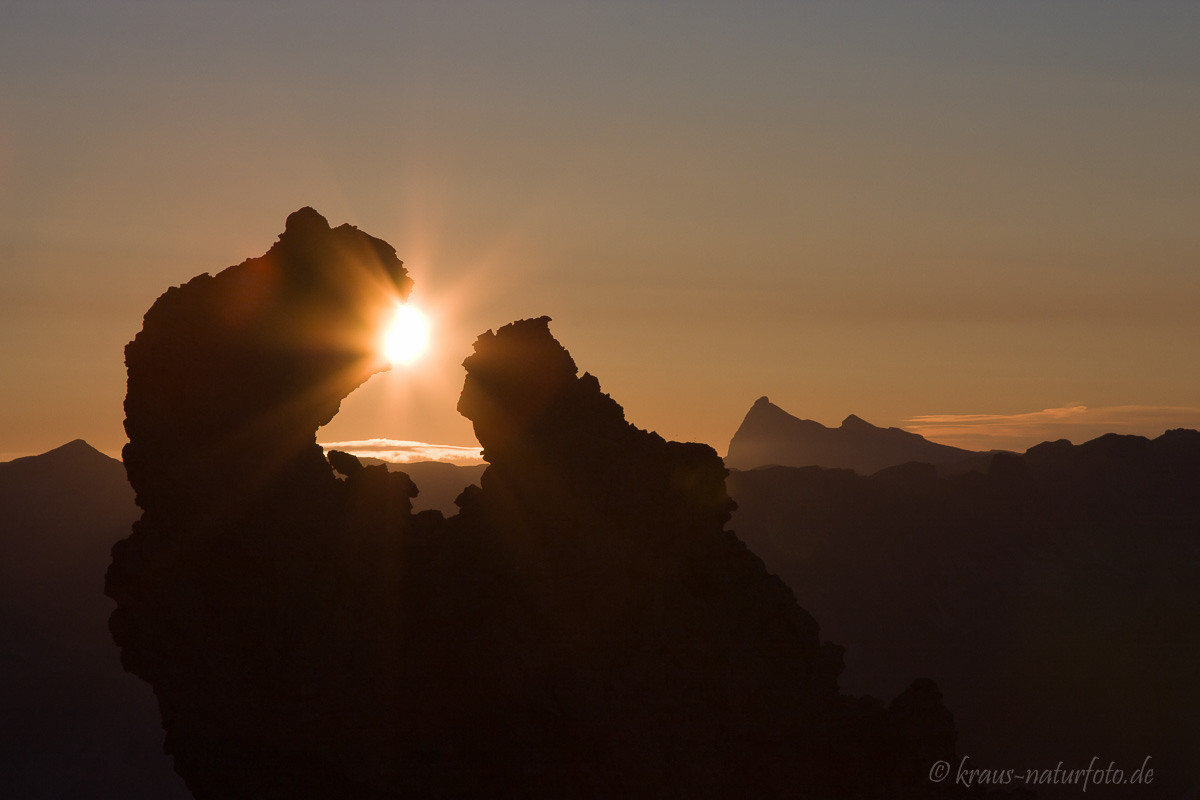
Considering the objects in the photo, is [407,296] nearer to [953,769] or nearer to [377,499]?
[377,499]

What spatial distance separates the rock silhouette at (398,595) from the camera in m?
37.0

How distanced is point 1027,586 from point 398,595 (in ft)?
358

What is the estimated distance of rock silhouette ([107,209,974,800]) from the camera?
121 feet

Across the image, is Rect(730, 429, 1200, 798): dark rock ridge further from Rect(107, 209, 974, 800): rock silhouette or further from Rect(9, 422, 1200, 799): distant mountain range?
Rect(107, 209, 974, 800): rock silhouette

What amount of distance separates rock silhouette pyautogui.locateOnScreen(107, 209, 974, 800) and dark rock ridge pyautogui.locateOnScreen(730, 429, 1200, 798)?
239 feet

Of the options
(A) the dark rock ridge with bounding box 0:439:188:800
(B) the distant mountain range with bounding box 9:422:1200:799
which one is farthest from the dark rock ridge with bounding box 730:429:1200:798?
(A) the dark rock ridge with bounding box 0:439:188:800

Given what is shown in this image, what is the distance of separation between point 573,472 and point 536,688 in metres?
6.58

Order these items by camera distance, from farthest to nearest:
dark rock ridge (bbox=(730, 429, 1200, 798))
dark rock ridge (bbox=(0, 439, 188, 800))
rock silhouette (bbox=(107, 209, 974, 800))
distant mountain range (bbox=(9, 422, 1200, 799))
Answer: dark rock ridge (bbox=(0, 439, 188, 800)) → distant mountain range (bbox=(9, 422, 1200, 799)) → dark rock ridge (bbox=(730, 429, 1200, 798)) → rock silhouette (bbox=(107, 209, 974, 800))

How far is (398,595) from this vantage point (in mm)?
38000

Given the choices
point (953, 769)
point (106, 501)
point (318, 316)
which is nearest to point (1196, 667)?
→ point (953, 769)

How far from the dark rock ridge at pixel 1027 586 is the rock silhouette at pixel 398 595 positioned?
2863 inches

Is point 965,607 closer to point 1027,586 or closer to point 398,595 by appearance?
point 1027,586

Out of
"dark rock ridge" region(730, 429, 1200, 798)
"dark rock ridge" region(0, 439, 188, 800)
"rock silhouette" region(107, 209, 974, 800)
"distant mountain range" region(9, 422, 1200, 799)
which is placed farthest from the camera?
"dark rock ridge" region(0, 439, 188, 800)

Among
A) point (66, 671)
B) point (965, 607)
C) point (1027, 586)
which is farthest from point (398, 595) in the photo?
point (66, 671)
